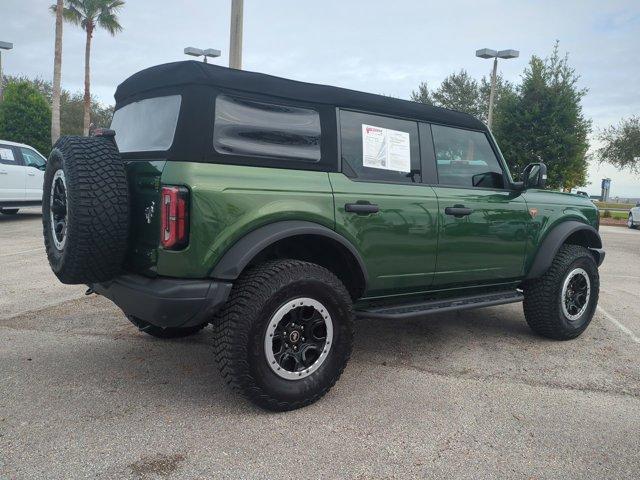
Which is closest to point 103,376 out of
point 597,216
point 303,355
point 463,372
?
point 303,355

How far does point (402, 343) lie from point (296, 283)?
5.89 ft

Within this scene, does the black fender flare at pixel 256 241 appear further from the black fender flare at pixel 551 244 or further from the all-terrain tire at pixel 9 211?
the all-terrain tire at pixel 9 211

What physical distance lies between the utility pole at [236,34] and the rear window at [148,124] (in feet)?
15.0

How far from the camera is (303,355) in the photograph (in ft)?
10.3

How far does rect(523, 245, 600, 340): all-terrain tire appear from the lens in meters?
4.61

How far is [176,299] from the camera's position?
9.19 feet

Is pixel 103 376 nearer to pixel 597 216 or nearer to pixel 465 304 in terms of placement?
pixel 465 304

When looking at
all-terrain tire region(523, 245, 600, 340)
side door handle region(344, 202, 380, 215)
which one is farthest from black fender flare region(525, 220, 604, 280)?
side door handle region(344, 202, 380, 215)

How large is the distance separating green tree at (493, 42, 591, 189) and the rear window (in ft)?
73.5

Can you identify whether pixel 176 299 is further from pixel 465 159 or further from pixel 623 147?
pixel 623 147

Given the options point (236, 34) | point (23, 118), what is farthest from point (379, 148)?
point (23, 118)

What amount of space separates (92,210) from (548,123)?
23412 mm

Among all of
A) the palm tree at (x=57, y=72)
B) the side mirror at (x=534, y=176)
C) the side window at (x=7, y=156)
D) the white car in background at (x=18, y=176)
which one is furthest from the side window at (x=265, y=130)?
the palm tree at (x=57, y=72)

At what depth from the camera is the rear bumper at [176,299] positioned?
281 centimetres
